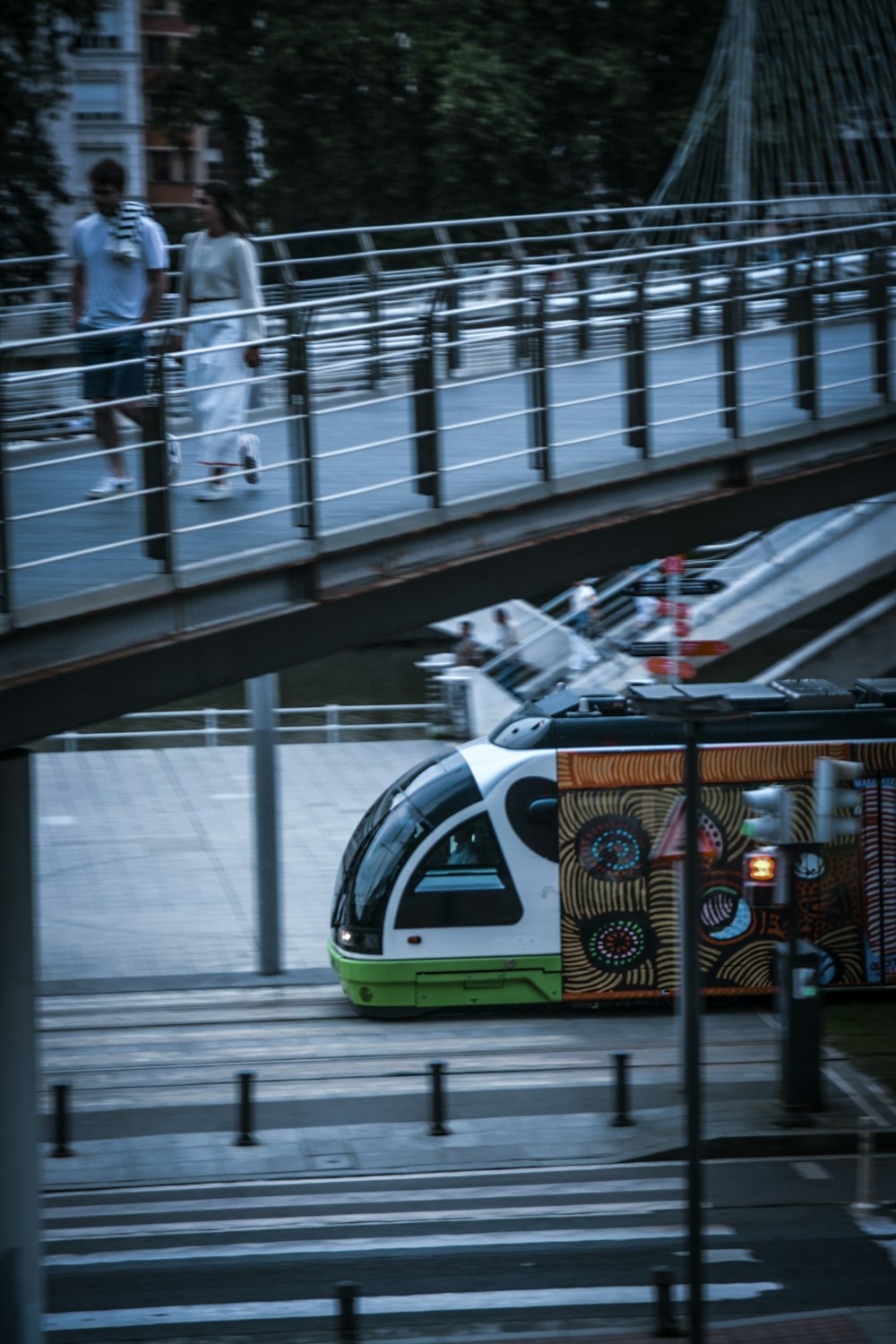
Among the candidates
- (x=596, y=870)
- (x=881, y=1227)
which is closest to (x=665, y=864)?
(x=596, y=870)

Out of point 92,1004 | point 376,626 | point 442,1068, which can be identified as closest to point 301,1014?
point 92,1004

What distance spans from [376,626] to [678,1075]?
19.3 ft

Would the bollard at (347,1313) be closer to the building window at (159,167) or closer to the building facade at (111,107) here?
the building facade at (111,107)

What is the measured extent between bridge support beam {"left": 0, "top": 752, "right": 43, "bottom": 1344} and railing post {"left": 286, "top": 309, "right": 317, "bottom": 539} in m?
1.73

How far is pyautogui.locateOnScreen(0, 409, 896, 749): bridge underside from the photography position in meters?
7.38

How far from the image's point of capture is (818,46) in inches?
1011

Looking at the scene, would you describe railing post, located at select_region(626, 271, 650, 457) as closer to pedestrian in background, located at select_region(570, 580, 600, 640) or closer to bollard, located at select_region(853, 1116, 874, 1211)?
bollard, located at select_region(853, 1116, 874, 1211)

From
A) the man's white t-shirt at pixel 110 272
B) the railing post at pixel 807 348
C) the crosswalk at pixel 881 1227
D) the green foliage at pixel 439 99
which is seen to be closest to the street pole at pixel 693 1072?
the crosswalk at pixel 881 1227

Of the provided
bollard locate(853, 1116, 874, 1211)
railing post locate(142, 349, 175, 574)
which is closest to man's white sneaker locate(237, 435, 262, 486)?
railing post locate(142, 349, 175, 574)

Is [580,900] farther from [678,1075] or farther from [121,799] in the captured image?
[121,799]

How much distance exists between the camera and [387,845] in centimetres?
1474

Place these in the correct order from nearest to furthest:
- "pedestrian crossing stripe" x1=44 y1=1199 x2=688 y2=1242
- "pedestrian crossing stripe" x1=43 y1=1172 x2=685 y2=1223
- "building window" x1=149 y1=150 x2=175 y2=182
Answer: "pedestrian crossing stripe" x1=44 y1=1199 x2=688 y2=1242 → "pedestrian crossing stripe" x1=43 y1=1172 x2=685 y2=1223 → "building window" x1=149 y1=150 x2=175 y2=182

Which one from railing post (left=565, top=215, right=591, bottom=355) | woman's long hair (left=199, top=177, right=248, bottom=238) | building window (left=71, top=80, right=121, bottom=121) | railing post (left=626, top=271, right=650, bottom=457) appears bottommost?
railing post (left=626, top=271, right=650, bottom=457)

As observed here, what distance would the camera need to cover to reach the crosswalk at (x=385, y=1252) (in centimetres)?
917
